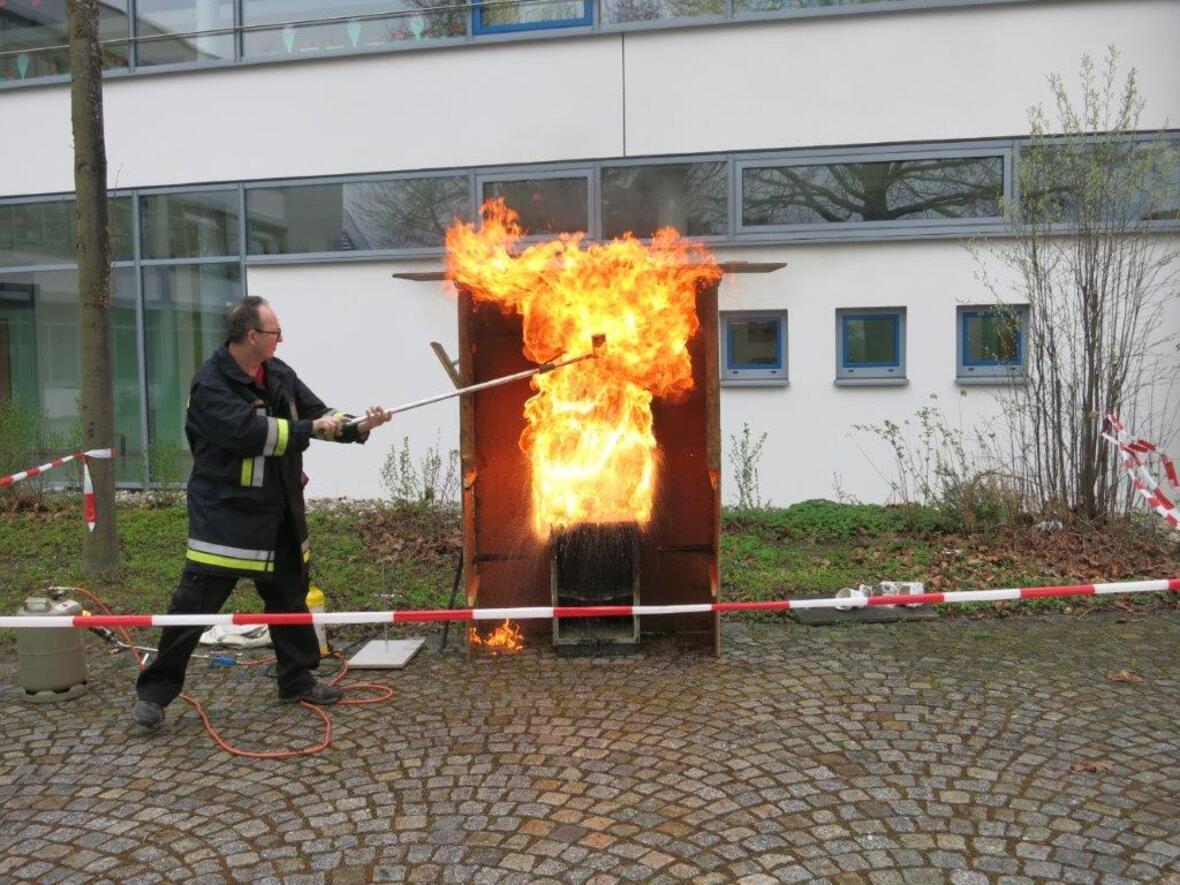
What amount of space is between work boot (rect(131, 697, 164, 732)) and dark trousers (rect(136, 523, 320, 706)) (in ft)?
0.09

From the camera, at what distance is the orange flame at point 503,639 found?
5.75 metres

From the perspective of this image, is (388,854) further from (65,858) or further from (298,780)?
(65,858)

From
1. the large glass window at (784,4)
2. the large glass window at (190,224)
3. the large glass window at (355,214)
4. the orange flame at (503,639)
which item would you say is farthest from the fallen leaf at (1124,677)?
the large glass window at (190,224)

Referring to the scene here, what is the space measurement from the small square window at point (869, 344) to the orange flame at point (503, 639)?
5113mm

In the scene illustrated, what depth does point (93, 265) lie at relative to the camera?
23.8 ft

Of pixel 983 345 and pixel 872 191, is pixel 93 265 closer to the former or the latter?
pixel 872 191

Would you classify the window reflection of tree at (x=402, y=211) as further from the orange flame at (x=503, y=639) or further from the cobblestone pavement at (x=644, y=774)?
the cobblestone pavement at (x=644, y=774)

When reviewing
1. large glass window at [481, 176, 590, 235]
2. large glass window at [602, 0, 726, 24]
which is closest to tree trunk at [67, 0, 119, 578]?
large glass window at [481, 176, 590, 235]

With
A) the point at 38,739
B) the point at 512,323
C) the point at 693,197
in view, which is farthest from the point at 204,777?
the point at 693,197

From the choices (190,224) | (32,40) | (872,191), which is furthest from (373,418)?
(32,40)

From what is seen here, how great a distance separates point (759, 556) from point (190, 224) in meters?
8.06

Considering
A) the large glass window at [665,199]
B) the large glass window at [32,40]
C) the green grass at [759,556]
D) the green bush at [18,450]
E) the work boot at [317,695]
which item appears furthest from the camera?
the large glass window at [32,40]

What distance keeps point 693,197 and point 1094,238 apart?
389cm

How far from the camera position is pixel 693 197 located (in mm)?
9891
